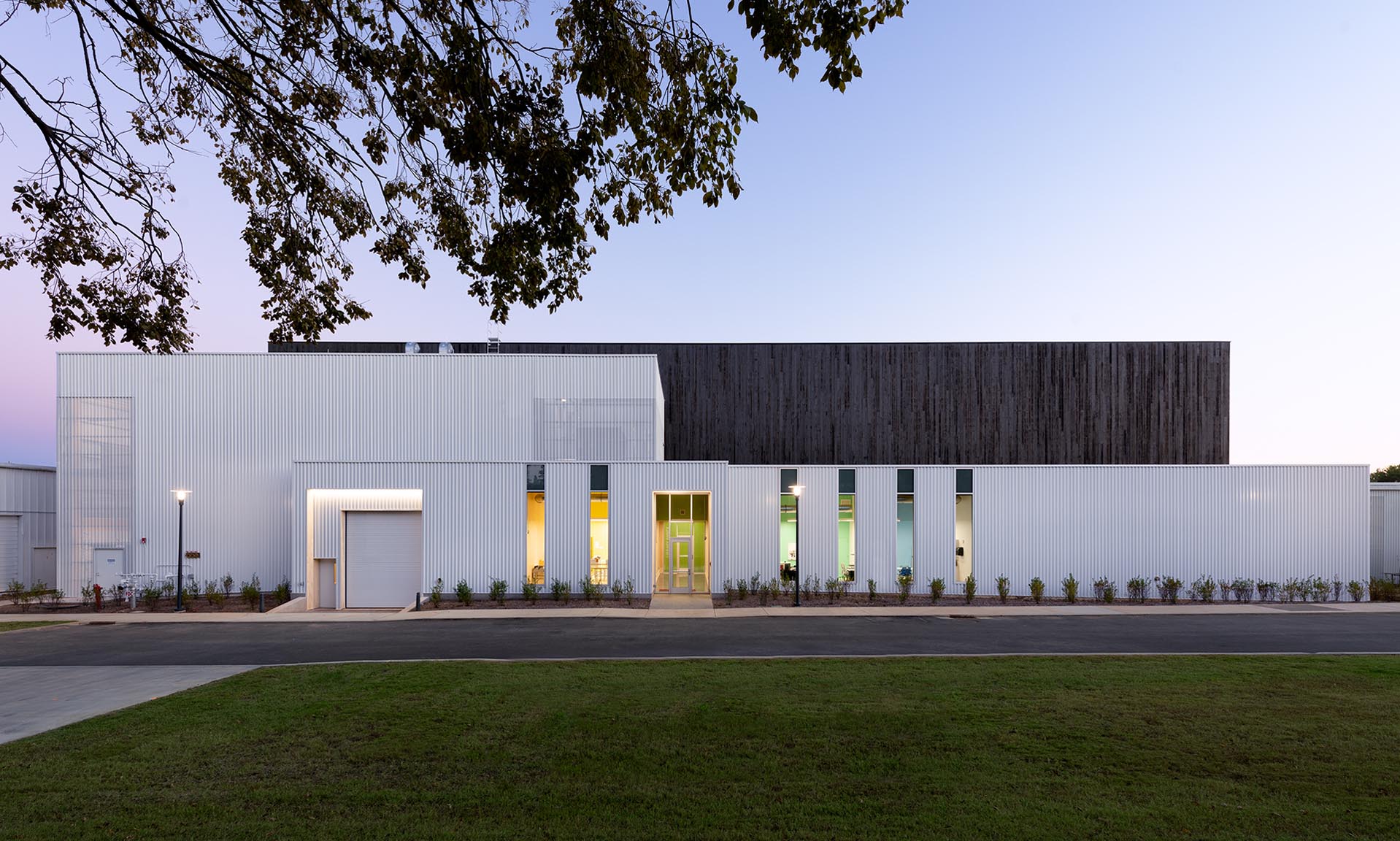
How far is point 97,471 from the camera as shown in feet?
86.3

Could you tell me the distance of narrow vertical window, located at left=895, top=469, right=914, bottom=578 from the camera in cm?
2556

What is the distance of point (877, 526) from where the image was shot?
25734mm

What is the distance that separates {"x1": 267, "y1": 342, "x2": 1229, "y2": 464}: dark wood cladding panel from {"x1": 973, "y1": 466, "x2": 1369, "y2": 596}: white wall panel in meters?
8.80

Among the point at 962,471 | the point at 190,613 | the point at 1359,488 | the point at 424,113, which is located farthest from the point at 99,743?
the point at 1359,488

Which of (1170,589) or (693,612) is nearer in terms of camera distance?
(693,612)

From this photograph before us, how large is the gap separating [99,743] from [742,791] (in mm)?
7251

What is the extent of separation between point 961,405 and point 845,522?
12197 millimetres

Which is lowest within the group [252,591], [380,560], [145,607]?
[145,607]

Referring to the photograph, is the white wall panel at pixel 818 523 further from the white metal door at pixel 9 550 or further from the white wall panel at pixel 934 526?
the white metal door at pixel 9 550

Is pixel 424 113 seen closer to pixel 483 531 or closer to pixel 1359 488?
pixel 483 531

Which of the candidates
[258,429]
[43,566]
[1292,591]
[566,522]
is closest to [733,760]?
[566,522]

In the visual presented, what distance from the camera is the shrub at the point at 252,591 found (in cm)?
2322

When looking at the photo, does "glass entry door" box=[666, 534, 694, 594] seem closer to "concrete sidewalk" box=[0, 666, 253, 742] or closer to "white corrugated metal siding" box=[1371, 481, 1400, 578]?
"concrete sidewalk" box=[0, 666, 253, 742]

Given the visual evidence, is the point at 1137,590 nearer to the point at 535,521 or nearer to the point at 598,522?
the point at 598,522
